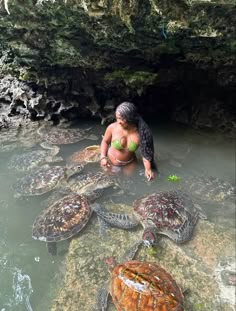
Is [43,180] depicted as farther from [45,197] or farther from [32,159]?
[32,159]

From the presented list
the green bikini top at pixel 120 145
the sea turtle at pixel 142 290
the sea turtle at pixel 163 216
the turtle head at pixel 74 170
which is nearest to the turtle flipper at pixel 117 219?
the sea turtle at pixel 163 216

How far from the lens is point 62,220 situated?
179 inches

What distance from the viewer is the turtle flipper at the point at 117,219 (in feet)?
15.3

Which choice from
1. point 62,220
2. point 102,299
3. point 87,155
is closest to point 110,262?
point 102,299

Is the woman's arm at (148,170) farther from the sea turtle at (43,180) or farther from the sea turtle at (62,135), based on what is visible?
the sea turtle at (62,135)

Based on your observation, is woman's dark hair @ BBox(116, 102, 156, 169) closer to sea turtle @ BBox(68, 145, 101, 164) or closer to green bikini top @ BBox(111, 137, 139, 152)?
green bikini top @ BBox(111, 137, 139, 152)

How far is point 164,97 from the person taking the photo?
820 centimetres

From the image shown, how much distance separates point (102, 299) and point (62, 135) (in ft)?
14.1

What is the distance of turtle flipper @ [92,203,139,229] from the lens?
4.67 metres

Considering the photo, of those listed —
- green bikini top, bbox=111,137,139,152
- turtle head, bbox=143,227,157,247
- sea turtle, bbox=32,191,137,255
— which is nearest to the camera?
turtle head, bbox=143,227,157,247

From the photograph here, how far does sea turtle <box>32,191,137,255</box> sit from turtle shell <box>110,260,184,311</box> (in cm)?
100

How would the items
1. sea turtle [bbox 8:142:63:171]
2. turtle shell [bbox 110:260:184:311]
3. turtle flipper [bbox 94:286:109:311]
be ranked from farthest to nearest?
sea turtle [bbox 8:142:63:171] < turtle flipper [bbox 94:286:109:311] < turtle shell [bbox 110:260:184:311]

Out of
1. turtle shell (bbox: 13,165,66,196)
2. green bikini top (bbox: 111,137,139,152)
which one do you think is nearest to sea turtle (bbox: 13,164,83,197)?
turtle shell (bbox: 13,165,66,196)

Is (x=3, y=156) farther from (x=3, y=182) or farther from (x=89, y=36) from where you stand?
(x=89, y=36)
